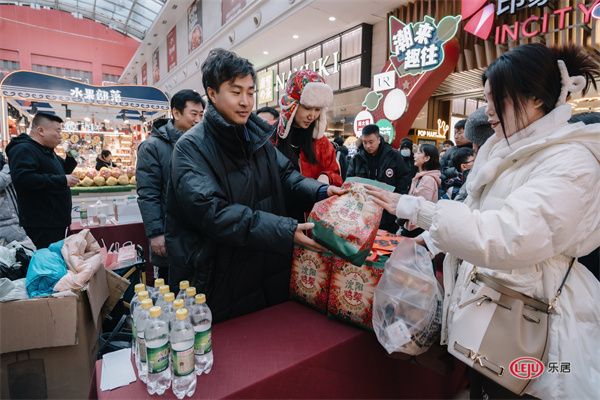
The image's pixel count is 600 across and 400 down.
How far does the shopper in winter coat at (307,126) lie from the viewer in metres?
1.92

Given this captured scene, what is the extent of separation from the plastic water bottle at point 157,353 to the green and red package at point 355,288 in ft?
2.25

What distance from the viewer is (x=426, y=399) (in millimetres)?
1678

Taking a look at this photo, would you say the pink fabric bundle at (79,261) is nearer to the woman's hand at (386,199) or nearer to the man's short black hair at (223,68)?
the man's short black hair at (223,68)

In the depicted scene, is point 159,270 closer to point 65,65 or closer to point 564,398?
point 564,398

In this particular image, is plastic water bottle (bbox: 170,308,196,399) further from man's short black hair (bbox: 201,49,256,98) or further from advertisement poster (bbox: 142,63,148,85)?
advertisement poster (bbox: 142,63,148,85)

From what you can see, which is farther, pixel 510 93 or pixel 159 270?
pixel 159 270

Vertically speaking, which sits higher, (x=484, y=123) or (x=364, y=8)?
(x=364, y=8)

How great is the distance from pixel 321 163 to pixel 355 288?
3.20ft

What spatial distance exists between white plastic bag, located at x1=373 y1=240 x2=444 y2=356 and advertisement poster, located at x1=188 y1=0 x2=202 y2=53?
538 inches

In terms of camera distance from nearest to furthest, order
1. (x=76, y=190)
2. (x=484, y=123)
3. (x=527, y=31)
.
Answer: (x=484, y=123) < (x=76, y=190) < (x=527, y=31)

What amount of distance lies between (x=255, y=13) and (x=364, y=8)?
125 inches

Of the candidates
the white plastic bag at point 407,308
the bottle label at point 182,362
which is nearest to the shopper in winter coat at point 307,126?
the white plastic bag at point 407,308

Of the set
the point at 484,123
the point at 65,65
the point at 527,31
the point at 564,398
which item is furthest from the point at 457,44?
the point at 65,65

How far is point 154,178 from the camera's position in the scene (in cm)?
235
